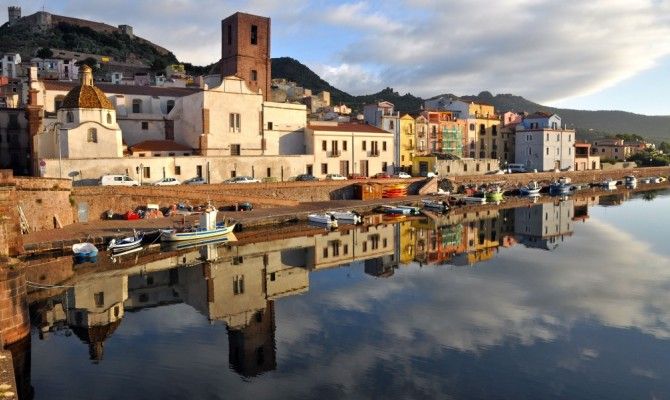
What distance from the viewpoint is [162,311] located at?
74.9 ft

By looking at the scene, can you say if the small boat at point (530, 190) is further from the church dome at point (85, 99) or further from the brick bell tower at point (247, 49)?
the church dome at point (85, 99)

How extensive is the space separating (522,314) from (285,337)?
9.93m

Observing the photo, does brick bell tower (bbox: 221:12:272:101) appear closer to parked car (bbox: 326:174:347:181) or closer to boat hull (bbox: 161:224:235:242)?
parked car (bbox: 326:174:347:181)

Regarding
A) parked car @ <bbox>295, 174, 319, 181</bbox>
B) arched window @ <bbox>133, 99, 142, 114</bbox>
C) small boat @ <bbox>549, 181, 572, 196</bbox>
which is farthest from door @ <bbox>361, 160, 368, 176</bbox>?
small boat @ <bbox>549, 181, 572, 196</bbox>

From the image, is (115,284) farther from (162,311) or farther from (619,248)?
(619,248)

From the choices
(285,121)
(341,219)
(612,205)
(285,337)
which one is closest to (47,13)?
(285,121)

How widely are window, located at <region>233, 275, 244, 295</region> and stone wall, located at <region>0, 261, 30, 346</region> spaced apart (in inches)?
377

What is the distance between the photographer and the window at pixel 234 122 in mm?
54156

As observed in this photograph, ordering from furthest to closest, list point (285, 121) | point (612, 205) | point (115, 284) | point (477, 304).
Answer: point (612, 205)
point (285, 121)
point (115, 284)
point (477, 304)

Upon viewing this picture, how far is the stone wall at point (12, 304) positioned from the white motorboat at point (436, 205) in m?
41.7

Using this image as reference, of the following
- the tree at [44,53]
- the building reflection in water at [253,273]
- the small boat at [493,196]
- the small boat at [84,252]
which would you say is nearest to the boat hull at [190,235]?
the building reflection in water at [253,273]

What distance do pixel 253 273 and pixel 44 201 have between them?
52.6ft

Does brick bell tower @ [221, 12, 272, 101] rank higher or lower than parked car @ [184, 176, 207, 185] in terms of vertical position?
higher

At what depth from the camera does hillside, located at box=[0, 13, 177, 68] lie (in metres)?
Result: 127
